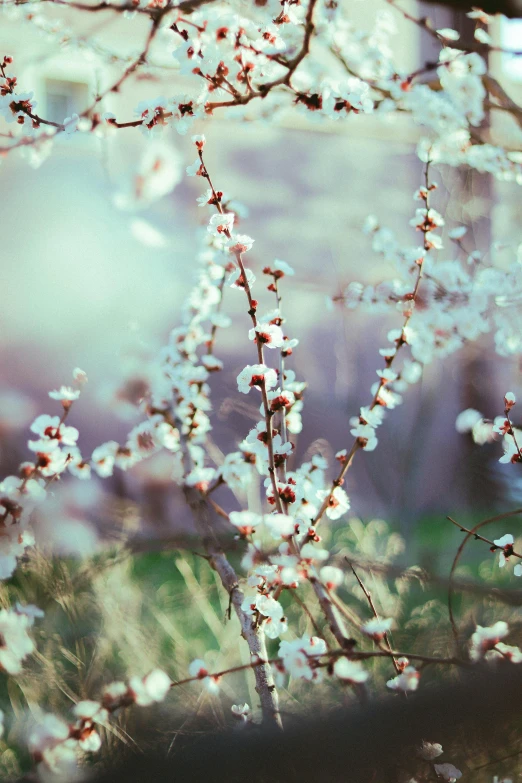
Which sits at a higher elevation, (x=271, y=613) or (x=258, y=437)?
(x=258, y=437)

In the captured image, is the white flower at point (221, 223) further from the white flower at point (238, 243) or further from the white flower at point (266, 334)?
the white flower at point (266, 334)

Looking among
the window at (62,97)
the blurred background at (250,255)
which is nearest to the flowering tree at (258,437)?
the blurred background at (250,255)

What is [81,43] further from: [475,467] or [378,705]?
[475,467]

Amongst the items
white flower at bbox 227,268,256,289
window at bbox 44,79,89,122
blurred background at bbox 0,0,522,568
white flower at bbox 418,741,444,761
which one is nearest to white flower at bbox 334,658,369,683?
white flower at bbox 418,741,444,761

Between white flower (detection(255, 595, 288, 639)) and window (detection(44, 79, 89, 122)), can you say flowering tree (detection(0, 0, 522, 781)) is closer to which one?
white flower (detection(255, 595, 288, 639))

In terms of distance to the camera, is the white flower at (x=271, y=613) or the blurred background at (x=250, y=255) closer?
the white flower at (x=271, y=613)

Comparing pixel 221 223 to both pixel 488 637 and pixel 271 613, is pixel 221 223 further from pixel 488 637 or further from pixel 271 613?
pixel 488 637

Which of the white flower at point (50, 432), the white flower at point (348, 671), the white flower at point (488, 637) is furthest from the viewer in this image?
the white flower at point (50, 432)

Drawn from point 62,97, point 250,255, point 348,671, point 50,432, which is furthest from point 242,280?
point 62,97

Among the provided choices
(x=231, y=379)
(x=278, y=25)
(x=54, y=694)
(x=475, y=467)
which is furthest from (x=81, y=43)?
(x=475, y=467)

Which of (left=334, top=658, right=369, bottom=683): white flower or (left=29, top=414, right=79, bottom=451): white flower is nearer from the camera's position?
(left=334, top=658, right=369, bottom=683): white flower

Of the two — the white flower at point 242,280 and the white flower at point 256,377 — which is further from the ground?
the white flower at point 242,280
